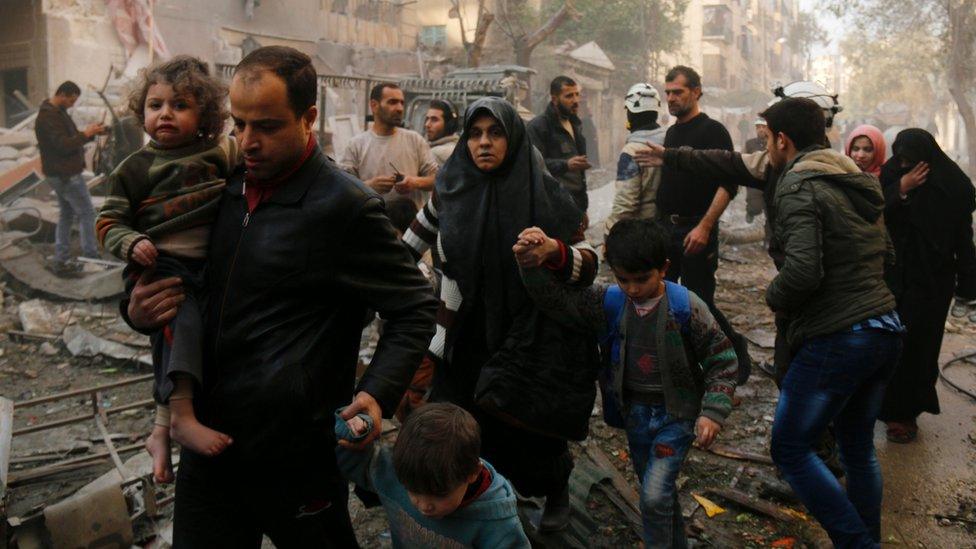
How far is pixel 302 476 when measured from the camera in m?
1.87

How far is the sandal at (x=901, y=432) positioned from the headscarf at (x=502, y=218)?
300cm

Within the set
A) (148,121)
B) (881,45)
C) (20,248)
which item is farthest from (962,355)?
(881,45)

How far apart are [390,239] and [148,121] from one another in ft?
2.29

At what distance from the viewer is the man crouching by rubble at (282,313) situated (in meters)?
1.75

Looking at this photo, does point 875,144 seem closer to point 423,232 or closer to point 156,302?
point 423,232

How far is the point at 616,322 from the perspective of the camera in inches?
111

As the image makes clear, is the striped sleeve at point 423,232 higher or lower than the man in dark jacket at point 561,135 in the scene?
lower

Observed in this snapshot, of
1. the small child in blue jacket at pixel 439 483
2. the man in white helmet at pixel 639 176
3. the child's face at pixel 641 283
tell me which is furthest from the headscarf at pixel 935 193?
the small child in blue jacket at pixel 439 483

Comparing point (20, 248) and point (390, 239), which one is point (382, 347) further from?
point (20, 248)

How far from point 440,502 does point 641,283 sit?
122 centimetres

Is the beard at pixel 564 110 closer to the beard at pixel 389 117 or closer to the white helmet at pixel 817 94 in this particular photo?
the beard at pixel 389 117

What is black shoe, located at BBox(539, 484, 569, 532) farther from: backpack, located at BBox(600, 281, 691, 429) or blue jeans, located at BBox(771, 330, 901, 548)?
blue jeans, located at BBox(771, 330, 901, 548)

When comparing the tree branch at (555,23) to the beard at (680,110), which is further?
the tree branch at (555,23)

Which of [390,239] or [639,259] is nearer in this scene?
[390,239]
